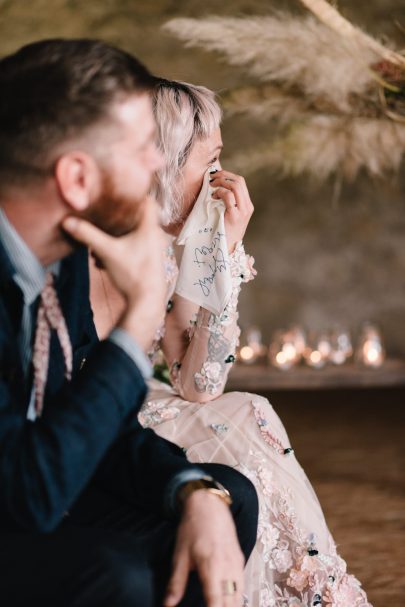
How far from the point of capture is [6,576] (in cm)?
128

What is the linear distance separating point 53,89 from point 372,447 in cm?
419

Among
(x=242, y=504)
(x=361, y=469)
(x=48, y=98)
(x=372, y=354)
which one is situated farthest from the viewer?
(x=372, y=354)

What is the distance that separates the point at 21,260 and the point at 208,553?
21.3 inches

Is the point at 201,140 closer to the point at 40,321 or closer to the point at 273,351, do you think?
the point at 40,321

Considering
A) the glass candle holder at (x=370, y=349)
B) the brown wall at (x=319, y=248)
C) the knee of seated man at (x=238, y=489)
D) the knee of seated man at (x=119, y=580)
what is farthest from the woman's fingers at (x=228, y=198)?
the brown wall at (x=319, y=248)

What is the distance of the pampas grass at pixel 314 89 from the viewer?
502 centimetres

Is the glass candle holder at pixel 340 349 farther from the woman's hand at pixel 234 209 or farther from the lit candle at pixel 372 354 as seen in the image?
the woman's hand at pixel 234 209

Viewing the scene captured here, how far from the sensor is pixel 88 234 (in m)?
1.38

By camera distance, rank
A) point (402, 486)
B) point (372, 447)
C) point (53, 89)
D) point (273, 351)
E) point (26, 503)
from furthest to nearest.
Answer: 1. point (273, 351)
2. point (372, 447)
3. point (402, 486)
4. point (53, 89)
5. point (26, 503)

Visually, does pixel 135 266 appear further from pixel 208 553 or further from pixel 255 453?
pixel 255 453

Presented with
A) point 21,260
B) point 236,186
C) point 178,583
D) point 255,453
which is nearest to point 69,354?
point 21,260

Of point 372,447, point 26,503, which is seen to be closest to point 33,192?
point 26,503

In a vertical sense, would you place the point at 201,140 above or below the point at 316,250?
above

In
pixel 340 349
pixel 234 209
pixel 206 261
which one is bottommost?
pixel 340 349
